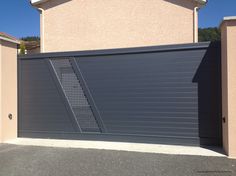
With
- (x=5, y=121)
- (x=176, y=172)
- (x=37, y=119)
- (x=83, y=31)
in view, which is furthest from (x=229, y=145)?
(x=83, y=31)

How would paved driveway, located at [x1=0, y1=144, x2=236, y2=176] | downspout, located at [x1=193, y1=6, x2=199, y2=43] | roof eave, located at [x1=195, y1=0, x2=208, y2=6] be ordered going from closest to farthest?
paved driveway, located at [x1=0, y1=144, x2=236, y2=176] < downspout, located at [x1=193, y1=6, x2=199, y2=43] < roof eave, located at [x1=195, y1=0, x2=208, y2=6]

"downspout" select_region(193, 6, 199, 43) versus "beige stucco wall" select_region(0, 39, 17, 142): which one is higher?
"downspout" select_region(193, 6, 199, 43)

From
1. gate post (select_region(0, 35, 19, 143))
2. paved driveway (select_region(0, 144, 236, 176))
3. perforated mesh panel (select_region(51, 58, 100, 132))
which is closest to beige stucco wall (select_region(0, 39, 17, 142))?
gate post (select_region(0, 35, 19, 143))

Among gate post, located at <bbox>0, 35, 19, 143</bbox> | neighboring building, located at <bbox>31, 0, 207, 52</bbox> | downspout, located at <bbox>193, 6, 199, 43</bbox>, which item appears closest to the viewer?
gate post, located at <bbox>0, 35, 19, 143</bbox>

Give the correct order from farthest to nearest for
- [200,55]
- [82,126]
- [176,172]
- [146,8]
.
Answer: [146,8]
[82,126]
[200,55]
[176,172]

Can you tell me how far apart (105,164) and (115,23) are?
21.6ft

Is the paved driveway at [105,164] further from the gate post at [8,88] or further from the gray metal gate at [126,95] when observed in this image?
the gate post at [8,88]

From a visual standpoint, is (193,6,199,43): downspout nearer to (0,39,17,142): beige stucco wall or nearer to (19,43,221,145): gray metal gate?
(19,43,221,145): gray metal gate

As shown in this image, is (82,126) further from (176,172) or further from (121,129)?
(176,172)

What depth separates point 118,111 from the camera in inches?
320

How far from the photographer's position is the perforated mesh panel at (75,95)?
27.6ft

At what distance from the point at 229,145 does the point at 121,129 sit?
2.88m

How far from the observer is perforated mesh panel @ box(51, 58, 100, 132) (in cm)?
841

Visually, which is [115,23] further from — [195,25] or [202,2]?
[202,2]
